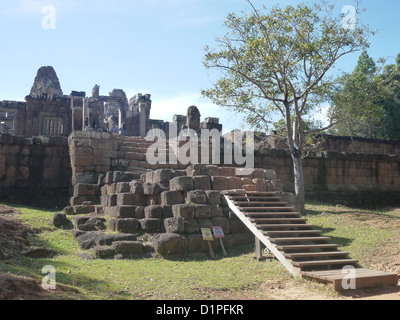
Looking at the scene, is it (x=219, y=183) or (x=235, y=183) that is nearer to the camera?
(x=219, y=183)

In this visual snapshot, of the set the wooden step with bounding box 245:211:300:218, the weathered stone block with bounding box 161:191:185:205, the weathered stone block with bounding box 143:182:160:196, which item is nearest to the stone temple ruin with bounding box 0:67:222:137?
the weathered stone block with bounding box 143:182:160:196

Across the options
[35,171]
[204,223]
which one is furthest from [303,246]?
[35,171]

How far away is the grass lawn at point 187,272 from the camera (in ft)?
21.3

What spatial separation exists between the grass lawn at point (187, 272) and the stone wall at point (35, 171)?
4.93 metres

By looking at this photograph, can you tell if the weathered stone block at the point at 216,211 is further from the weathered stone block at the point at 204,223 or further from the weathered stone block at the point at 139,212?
the weathered stone block at the point at 139,212

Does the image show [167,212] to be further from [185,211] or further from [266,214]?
[266,214]

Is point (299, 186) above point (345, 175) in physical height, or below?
below

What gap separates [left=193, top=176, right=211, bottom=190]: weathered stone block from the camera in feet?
36.3

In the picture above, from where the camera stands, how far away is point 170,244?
30.8ft

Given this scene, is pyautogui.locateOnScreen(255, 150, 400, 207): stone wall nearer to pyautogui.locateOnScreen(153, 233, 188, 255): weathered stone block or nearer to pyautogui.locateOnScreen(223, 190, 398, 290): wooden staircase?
pyautogui.locateOnScreen(223, 190, 398, 290): wooden staircase

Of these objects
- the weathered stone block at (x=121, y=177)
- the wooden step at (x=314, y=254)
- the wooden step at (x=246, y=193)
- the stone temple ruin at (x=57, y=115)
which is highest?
the stone temple ruin at (x=57, y=115)

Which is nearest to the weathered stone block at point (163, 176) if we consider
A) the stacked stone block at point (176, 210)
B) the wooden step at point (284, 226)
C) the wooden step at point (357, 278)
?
the stacked stone block at point (176, 210)

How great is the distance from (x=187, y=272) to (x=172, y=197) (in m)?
3.08
